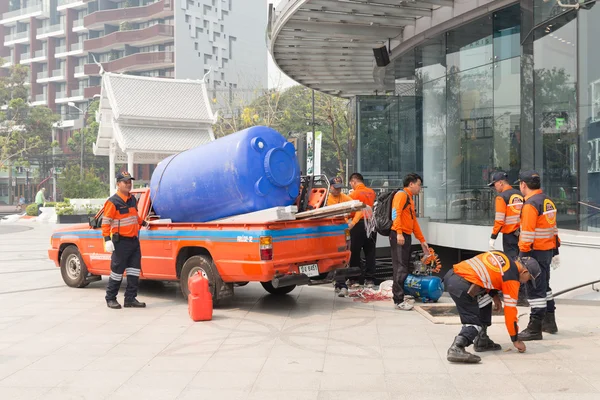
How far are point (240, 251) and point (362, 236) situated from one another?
9.65ft

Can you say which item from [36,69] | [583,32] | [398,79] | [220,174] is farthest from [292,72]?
[36,69]

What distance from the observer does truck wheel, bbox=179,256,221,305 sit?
9.31 metres

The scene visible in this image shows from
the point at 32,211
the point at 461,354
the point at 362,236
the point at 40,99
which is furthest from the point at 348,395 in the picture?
the point at 40,99

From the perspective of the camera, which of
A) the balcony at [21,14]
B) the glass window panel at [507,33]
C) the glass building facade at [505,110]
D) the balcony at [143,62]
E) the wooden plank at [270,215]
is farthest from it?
the balcony at [21,14]

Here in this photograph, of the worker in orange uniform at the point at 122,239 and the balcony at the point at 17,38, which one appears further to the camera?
the balcony at the point at 17,38

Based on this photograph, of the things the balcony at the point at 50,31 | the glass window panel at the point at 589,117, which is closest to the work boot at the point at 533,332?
the glass window panel at the point at 589,117

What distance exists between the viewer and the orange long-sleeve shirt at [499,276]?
629cm

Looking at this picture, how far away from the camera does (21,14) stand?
8888 centimetres

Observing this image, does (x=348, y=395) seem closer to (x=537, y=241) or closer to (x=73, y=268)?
(x=537, y=241)

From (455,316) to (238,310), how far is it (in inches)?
121

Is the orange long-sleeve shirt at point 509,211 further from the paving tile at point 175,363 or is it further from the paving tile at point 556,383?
the paving tile at point 175,363

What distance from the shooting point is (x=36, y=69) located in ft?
289

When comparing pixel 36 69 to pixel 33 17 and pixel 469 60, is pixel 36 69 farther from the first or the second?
pixel 469 60

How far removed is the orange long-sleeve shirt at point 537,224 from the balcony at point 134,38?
239ft
